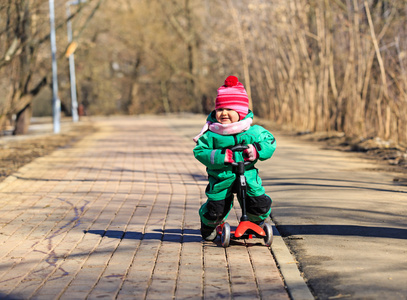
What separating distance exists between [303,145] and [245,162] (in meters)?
11.7

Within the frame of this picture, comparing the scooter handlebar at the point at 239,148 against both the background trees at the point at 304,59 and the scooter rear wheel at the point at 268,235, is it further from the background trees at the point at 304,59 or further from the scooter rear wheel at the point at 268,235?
the background trees at the point at 304,59

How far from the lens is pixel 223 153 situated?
18.8ft

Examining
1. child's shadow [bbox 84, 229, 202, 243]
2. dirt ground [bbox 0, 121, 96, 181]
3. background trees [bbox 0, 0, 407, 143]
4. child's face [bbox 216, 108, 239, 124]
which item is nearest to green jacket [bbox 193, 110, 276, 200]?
child's face [bbox 216, 108, 239, 124]

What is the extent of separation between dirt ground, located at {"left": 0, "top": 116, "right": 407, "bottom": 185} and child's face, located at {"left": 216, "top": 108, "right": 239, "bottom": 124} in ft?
15.5

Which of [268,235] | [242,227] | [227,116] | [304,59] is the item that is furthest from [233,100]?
[304,59]

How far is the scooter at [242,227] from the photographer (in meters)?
5.73

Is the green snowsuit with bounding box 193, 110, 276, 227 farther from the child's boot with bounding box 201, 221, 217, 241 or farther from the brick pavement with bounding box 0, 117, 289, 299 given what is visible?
the brick pavement with bounding box 0, 117, 289, 299

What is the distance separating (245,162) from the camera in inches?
228

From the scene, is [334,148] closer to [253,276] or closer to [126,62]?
[253,276]

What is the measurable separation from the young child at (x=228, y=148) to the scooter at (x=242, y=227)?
0.06 meters

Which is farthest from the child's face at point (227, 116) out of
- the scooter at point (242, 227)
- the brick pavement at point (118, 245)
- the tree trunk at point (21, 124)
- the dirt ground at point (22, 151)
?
the tree trunk at point (21, 124)

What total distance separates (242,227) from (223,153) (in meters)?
0.64

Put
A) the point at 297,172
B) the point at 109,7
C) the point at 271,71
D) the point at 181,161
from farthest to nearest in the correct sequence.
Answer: the point at 109,7 → the point at 271,71 → the point at 181,161 → the point at 297,172

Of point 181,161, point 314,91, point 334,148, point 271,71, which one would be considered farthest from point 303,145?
point 271,71
